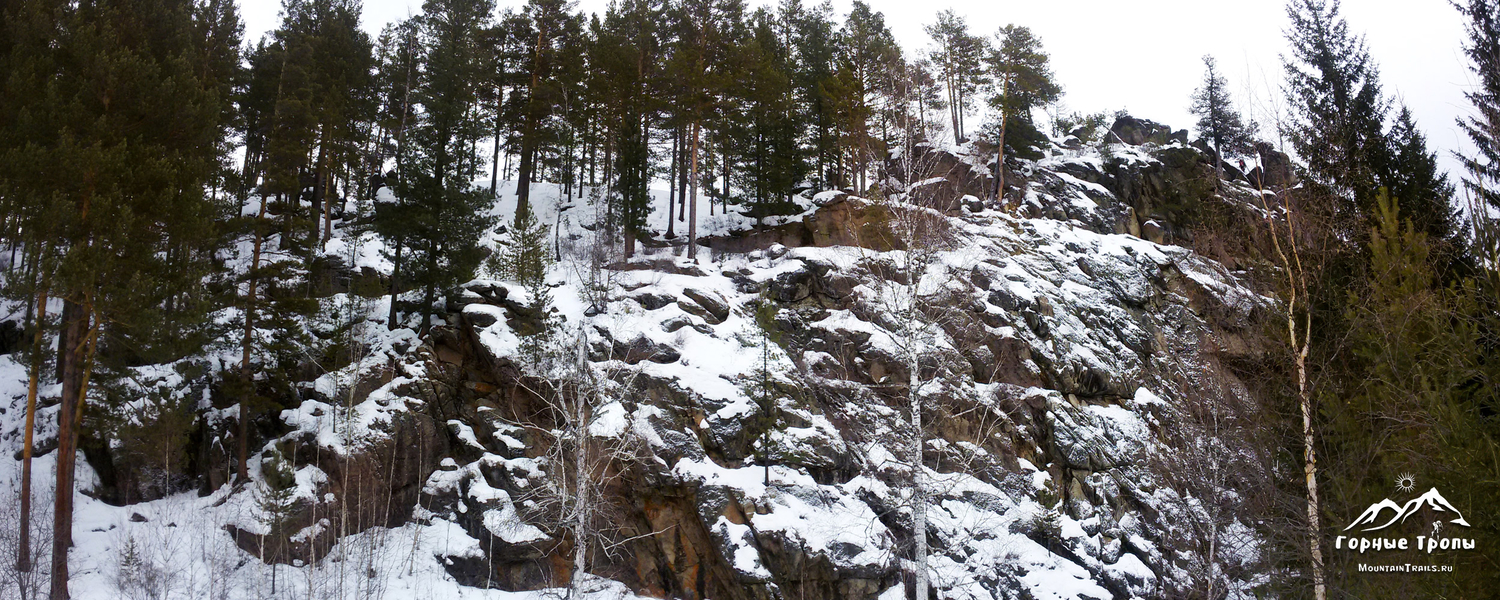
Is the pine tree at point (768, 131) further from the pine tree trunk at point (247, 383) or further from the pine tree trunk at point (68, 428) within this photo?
the pine tree trunk at point (68, 428)

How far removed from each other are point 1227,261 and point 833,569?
10.2 meters

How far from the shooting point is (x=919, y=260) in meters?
11.5

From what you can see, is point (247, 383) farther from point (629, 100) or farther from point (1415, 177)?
point (1415, 177)

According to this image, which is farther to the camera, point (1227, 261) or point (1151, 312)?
point (1151, 312)

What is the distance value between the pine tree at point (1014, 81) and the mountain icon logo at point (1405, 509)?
26957mm

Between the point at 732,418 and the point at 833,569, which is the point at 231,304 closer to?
the point at 732,418

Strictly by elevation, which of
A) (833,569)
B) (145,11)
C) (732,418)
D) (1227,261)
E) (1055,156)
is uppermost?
(1055,156)

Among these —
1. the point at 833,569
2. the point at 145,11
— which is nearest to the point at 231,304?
the point at 145,11

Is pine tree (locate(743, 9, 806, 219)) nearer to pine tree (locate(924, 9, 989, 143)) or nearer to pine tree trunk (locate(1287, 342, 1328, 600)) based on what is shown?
pine tree (locate(924, 9, 989, 143))

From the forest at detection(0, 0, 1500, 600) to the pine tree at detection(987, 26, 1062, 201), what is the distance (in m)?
7.35

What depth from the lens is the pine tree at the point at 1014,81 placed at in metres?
35.2

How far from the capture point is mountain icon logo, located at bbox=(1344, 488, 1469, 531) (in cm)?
766

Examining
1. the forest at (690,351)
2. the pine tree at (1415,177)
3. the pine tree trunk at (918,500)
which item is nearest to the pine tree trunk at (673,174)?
the forest at (690,351)

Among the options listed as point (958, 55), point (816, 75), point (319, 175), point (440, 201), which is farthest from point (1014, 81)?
point (319, 175)
